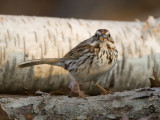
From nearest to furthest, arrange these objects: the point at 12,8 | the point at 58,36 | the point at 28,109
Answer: the point at 28,109
the point at 58,36
the point at 12,8

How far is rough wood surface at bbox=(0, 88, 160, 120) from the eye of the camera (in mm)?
3764

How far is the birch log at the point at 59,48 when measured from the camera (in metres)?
5.98

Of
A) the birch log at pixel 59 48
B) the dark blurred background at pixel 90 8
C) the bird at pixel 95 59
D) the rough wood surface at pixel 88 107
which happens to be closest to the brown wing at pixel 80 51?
the bird at pixel 95 59

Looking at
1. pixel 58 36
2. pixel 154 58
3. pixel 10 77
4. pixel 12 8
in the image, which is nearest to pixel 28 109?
pixel 10 77

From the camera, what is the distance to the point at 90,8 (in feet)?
40.6

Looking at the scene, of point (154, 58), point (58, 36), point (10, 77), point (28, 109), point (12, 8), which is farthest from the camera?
point (12, 8)

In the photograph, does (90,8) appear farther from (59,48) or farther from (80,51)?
(80,51)

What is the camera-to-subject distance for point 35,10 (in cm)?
1193

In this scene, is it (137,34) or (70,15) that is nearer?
(137,34)

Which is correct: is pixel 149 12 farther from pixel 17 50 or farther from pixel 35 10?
pixel 17 50

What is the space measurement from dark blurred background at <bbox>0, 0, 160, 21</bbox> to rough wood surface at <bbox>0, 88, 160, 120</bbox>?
7.94 metres

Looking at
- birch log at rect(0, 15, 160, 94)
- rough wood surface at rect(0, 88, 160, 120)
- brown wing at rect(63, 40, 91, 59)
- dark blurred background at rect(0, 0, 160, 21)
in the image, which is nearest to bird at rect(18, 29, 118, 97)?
brown wing at rect(63, 40, 91, 59)

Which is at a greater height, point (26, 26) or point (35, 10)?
point (35, 10)

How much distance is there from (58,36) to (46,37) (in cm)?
20
